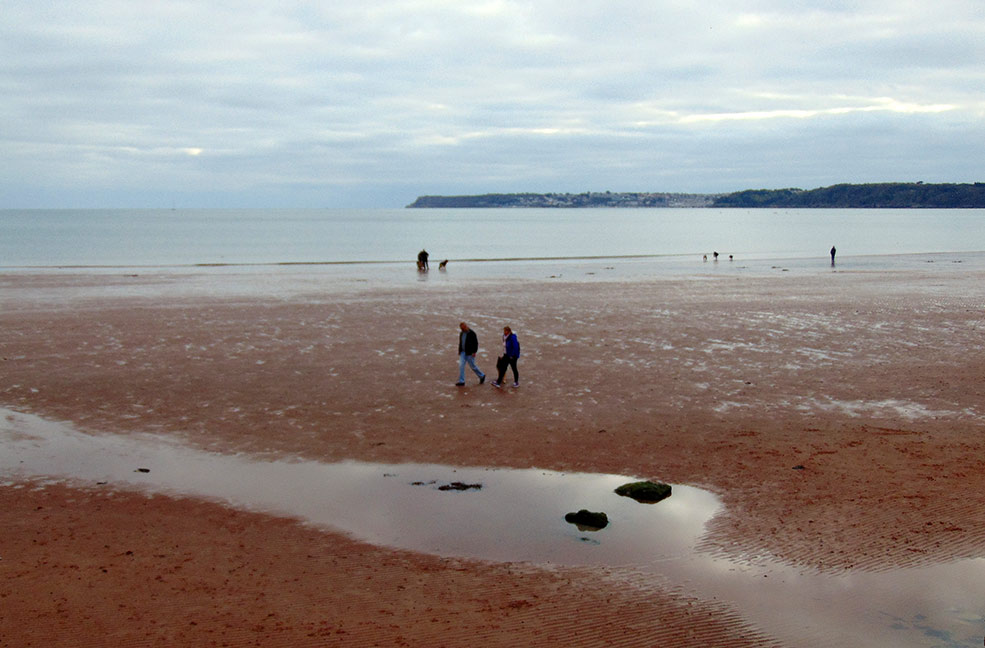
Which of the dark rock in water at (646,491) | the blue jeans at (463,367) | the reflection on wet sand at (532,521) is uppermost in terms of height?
the blue jeans at (463,367)

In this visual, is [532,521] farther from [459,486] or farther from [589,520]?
[459,486]

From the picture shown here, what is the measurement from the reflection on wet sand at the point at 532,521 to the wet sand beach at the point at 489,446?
0.47 ft

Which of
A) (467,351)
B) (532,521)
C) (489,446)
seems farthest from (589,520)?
(467,351)

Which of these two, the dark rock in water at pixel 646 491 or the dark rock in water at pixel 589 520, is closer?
the dark rock in water at pixel 589 520

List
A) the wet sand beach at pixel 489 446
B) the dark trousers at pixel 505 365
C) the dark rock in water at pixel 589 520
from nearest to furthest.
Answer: the wet sand beach at pixel 489 446 < the dark rock in water at pixel 589 520 < the dark trousers at pixel 505 365

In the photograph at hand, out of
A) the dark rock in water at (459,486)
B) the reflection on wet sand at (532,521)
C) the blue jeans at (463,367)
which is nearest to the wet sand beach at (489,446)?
the reflection on wet sand at (532,521)

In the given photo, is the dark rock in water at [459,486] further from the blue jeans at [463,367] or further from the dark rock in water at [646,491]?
the blue jeans at [463,367]

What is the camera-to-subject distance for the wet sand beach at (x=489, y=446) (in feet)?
27.6

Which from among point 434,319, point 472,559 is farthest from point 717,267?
point 472,559

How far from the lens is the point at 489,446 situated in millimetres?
14539

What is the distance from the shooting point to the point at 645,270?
59.0m

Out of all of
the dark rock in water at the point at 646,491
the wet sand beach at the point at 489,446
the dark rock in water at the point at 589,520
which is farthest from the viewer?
the dark rock in water at the point at 646,491

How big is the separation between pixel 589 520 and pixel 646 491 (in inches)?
58.6

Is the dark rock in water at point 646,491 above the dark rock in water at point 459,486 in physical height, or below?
above
